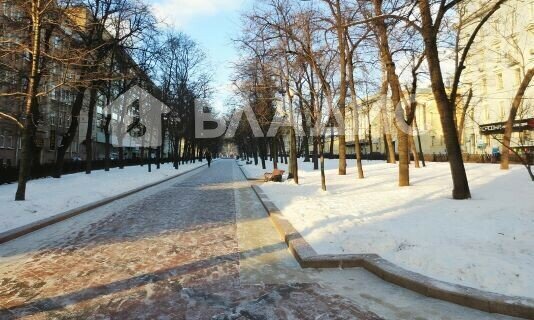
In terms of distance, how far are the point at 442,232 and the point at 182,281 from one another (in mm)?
4435

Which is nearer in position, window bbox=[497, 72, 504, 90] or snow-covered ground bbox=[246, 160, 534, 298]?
snow-covered ground bbox=[246, 160, 534, 298]

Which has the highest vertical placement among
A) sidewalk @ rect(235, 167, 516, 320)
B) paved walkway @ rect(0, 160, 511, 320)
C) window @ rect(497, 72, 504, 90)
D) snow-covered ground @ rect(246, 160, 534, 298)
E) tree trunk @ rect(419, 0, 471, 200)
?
window @ rect(497, 72, 504, 90)

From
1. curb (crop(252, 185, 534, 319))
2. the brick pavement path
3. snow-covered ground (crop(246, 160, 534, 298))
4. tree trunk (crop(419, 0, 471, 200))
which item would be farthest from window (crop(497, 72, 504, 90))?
curb (crop(252, 185, 534, 319))

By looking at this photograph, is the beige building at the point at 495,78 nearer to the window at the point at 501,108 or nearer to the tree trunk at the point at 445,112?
the window at the point at 501,108

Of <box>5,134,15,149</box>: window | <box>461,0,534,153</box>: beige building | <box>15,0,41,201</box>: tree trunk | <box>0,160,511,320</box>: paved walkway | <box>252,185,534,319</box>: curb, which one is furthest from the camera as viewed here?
<box>5,134,15,149</box>: window

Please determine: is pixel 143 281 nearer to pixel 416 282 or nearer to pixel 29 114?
pixel 416 282

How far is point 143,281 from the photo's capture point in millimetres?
5684

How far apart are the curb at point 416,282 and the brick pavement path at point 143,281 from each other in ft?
2.84

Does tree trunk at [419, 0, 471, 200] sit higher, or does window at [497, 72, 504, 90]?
window at [497, 72, 504, 90]

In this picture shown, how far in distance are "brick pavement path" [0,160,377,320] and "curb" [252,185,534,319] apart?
865 millimetres

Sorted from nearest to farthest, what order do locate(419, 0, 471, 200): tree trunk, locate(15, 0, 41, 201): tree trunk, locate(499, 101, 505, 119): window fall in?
locate(419, 0, 471, 200): tree trunk → locate(15, 0, 41, 201): tree trunk → locate(499, 101, 505, 119): window

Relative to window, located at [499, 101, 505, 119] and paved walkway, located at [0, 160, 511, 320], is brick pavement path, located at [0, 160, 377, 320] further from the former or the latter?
window, located at [499, 101, 505, 119]

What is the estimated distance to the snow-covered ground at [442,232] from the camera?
5484mm

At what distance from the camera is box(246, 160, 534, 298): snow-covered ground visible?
5.48 metres
